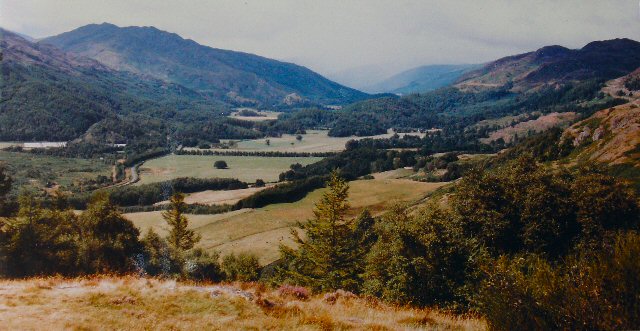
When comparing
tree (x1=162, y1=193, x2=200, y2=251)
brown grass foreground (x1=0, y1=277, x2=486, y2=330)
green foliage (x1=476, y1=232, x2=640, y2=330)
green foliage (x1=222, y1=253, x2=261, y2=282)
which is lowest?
green foliage (x1=222, y1=253, x2=261, y2=282)

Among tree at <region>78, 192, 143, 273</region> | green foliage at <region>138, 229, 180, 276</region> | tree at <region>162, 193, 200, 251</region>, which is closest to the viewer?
tree at <region>78, 192, 143, 273</region>

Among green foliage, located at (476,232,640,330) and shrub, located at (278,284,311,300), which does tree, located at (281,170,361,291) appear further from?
green foliage, located at (476,232,640,330)

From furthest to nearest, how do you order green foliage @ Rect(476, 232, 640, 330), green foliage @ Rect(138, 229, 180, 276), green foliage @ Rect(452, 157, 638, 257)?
green foliage @ Rect(138, 229, 180, 276) < green foliage @ Rect(452, 157, 638, 257) < green foliage @ Rect(476, 232, 640, 330)

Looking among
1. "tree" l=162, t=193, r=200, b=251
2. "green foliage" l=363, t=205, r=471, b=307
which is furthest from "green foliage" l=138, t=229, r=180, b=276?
"green foliage" l=363, t=205, r=471, b=307

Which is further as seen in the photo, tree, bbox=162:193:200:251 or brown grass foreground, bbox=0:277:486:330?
tree, bbox=162:193:200:251

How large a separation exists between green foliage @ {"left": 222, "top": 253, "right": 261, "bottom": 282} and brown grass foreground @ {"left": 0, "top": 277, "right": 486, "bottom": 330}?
58185 millimetres

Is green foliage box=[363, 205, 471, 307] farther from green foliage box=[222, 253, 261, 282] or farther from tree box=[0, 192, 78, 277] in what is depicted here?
green foliage box=[222, 253, 261, 282]

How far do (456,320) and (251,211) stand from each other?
417 ft

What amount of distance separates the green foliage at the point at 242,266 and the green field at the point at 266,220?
629 centimetres

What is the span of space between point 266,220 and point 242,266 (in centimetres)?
4725

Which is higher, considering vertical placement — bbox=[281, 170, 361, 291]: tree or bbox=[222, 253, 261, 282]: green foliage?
bbox=[281, 170, 361, 291]: tree

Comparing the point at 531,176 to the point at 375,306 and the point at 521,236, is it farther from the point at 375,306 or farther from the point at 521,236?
the point at 375,306

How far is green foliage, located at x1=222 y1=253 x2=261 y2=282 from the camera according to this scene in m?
80.4

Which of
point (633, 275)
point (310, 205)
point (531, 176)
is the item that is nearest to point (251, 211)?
point (310, 205)
